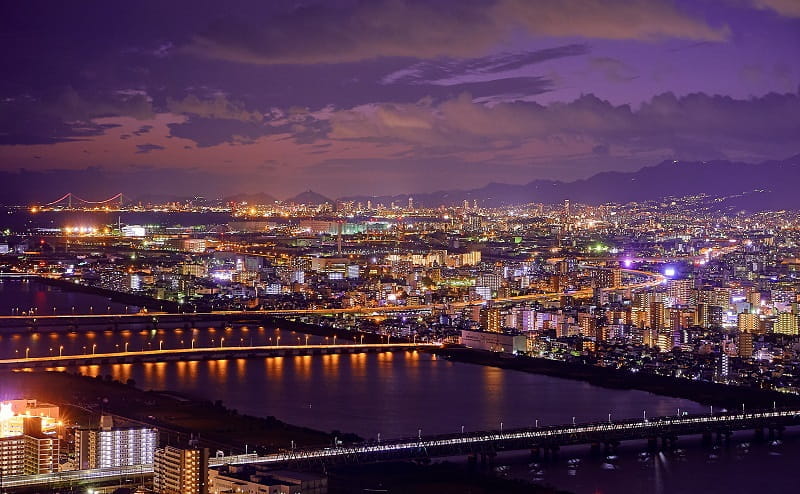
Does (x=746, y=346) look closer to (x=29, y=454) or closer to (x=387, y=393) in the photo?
(x=387, y=393)

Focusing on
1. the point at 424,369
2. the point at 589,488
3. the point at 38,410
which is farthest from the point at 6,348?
the point at 589,488

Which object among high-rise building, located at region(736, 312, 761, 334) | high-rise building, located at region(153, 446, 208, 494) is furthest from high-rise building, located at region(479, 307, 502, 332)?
high-rise building, located at region(153, 446, 208, 494)

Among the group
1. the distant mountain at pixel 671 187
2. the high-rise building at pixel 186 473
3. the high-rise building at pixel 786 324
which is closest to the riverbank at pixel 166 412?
the high-rise building at pixel 186 473

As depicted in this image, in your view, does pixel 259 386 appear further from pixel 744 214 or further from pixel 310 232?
pixel 744 214

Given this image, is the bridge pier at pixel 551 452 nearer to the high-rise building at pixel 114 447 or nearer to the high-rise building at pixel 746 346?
the high-rise building at pixel 114 447

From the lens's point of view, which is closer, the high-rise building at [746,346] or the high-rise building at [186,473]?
the high-rise building at [186,473]

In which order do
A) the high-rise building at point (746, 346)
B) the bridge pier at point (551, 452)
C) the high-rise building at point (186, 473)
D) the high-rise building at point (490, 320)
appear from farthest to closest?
1. the high-rise building at point (490, 320)
2. the high-rise building at point (746, 346)
3. the bridge pier at point (551, 452)
4. the high-rise building at point (186, 473)
